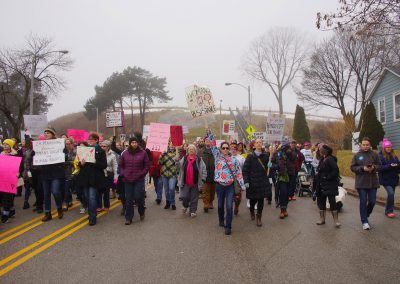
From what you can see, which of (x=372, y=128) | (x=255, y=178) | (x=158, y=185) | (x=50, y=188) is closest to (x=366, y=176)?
(x=255, y=178)

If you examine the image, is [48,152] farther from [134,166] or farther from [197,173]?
[197,173]

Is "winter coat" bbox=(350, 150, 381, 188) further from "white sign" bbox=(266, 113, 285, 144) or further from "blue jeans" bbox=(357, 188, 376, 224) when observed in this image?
"white sign" bbox=(266, 113, 285, 144)

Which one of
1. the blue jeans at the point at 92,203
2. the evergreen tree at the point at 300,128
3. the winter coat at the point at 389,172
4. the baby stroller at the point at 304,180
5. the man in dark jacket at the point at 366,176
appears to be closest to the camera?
the man in dark jacket at the point at 366,176

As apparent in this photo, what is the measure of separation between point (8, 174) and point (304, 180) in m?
8.78

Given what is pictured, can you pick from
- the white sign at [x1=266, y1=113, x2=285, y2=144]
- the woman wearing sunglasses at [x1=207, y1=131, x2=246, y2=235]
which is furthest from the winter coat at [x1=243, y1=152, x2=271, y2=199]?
the white sign at [x1=266, y1=113, x2=285, y2=144]

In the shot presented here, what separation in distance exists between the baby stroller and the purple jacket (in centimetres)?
616

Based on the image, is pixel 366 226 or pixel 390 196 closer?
pixel 366 226

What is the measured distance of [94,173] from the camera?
26.5ft

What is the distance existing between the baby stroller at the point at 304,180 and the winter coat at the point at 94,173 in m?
6.90

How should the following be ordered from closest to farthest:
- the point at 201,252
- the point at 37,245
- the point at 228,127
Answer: the point at 201,252, the point at 37,245, the point at 228,127

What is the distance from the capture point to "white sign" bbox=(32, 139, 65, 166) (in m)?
8.09

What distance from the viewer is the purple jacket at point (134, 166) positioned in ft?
26.8

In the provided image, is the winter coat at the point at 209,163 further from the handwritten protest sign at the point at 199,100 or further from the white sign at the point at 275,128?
the white sign at the point at 275,128

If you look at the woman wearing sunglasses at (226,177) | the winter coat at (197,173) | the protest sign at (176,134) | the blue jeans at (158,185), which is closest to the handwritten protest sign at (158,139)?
the protest sign at (176,134)
